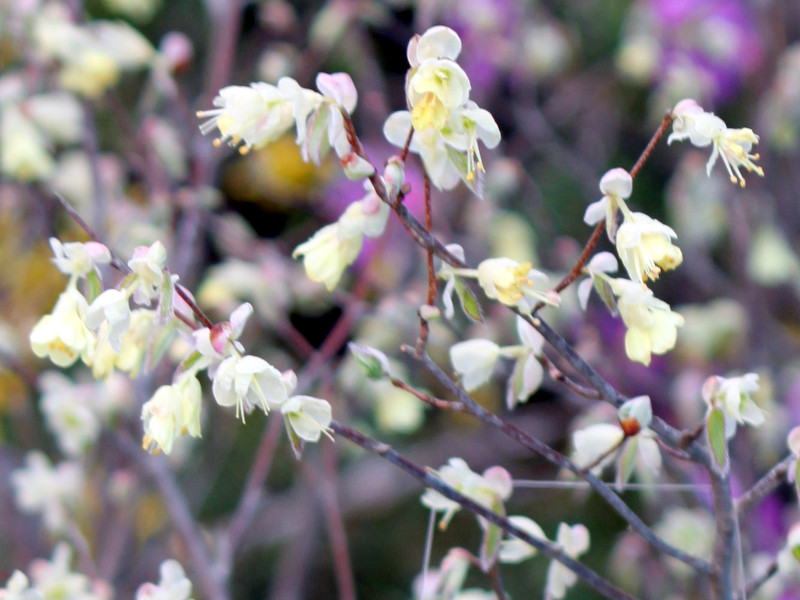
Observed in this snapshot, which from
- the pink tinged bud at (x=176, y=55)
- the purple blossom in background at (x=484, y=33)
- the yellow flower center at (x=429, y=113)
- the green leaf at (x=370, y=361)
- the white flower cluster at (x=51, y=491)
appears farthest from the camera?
the purple blossom in background at (x=484, y=33)

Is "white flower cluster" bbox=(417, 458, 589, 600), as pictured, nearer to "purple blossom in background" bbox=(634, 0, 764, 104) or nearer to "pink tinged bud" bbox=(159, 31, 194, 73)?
"pink tinged bud" bbox=(159, 31, 194, 73)

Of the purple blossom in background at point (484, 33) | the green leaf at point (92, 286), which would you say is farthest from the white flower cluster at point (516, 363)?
the purple blossom in background at point (484, 33)

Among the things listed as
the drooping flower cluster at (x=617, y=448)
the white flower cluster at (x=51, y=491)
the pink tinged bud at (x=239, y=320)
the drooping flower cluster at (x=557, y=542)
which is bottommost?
the white flower cluster at (x=51, y=491)

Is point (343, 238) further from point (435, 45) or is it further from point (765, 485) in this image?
point (765, 485)

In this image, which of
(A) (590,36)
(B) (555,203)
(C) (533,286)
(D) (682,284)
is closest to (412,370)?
(B) (555,203)

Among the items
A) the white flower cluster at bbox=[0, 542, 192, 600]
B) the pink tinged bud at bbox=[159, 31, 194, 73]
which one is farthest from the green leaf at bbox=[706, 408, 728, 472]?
the pink tinged bud at bbox=[159, 31, 194, 73]

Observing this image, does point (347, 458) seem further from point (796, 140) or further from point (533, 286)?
point (533, 286)

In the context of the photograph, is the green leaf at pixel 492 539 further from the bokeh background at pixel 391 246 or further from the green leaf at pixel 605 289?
the bokeh background at pixel 391 246

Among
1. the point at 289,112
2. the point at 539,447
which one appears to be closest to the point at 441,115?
the point at 289,112

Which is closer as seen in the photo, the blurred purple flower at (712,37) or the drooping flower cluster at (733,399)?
the drooping flower cluster at (733,399)
